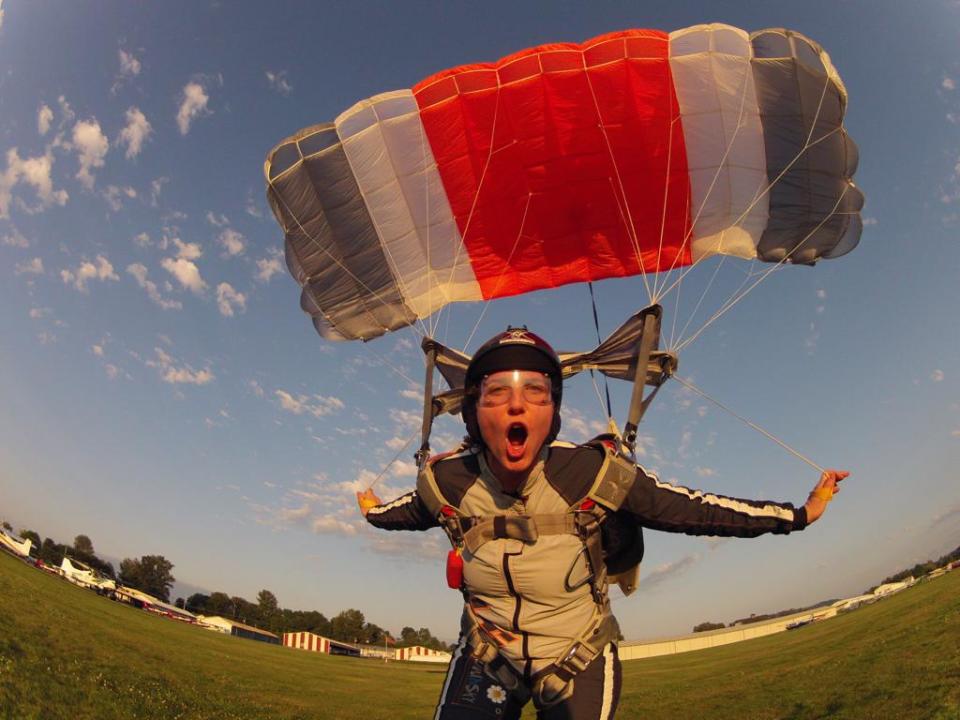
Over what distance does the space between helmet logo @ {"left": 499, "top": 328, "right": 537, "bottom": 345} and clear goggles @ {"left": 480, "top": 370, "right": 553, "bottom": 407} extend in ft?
0.64

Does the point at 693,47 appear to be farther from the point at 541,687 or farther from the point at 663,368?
the point at 541,687

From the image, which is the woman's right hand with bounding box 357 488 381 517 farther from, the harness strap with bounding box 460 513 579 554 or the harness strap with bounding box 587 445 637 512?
the harness strap with bounding box 587 445 637 512

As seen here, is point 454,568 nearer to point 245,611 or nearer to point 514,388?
point 514,388

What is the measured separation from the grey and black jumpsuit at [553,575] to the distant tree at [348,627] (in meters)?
127

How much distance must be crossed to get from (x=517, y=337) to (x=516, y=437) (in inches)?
23.2

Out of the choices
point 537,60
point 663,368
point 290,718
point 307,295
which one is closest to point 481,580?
Answer: point 663,368

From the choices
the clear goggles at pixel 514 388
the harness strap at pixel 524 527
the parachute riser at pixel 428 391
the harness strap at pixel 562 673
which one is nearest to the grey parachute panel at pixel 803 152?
the parachute riser at pixel 428 391

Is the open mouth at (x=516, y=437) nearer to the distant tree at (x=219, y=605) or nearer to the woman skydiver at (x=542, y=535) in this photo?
the woman skydiver at (x=542, y=535)

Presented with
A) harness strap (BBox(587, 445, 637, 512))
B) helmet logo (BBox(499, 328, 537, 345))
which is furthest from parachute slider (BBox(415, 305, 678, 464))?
harness strap (BBox(587, 445, 637, 512))

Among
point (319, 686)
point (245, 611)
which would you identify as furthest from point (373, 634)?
point (319, 686)

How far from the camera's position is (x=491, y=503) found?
3.04 meters

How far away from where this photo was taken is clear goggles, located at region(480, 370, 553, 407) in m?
2.98

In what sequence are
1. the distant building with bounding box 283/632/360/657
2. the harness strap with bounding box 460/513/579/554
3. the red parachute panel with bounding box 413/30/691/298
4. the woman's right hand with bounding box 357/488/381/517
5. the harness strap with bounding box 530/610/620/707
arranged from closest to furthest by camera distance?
the harness strap with bounding box 530/610/620/707
the harness strap with bounding box 460/513/579/554
the woman's right hand with bounding box 357/488/381/517
the red parachute panel with bounding box 413/30/691/298
the distant building with bounding box 283/632/360/657

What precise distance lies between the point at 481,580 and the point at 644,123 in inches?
380
